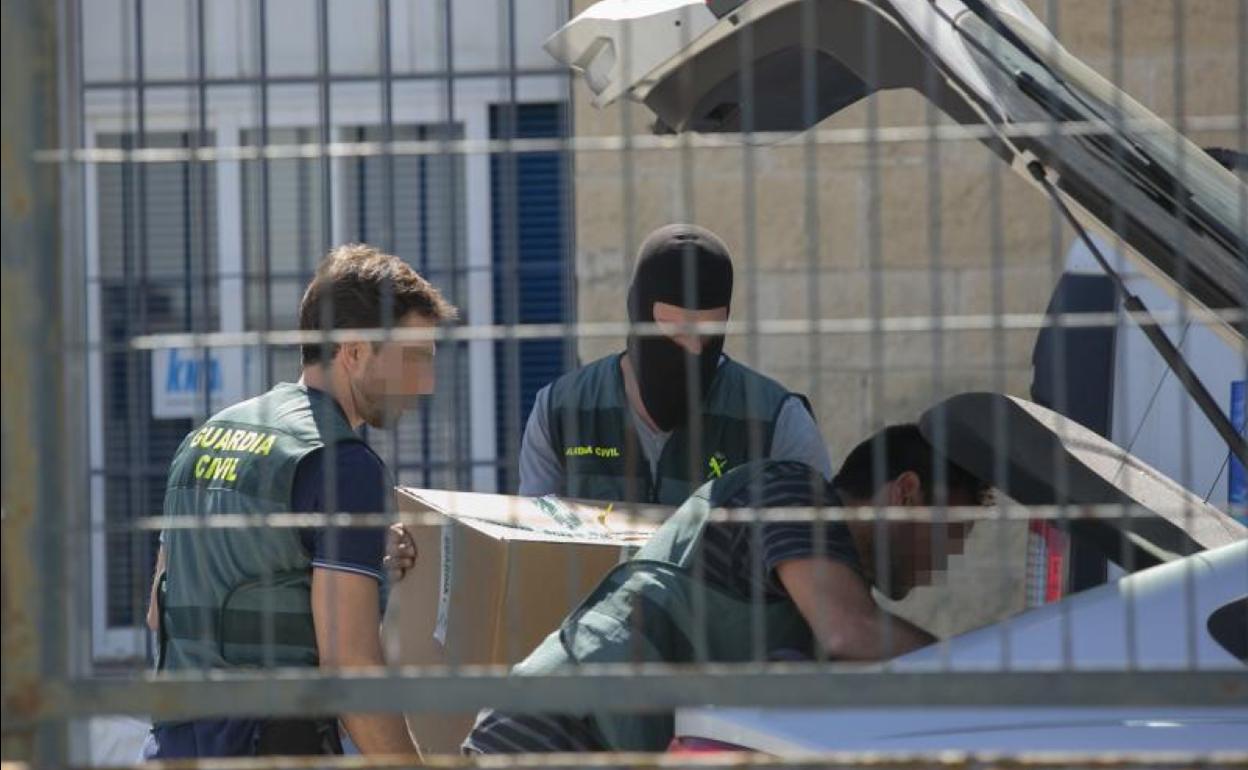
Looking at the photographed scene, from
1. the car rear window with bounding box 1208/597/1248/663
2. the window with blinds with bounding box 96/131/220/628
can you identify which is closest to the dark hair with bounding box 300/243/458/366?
the car rear window with bounding box 1208/597/1248/663

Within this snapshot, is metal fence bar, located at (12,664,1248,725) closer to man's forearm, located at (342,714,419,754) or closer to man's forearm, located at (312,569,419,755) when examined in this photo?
man's forearm, located at (312,569,419,755)

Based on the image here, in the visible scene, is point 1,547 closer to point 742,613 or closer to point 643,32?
point 742,613

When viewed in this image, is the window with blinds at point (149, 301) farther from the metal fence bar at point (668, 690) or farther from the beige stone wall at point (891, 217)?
the metal fence bar at point (668, 690)

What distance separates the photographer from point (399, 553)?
4328mm

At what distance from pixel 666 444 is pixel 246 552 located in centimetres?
152

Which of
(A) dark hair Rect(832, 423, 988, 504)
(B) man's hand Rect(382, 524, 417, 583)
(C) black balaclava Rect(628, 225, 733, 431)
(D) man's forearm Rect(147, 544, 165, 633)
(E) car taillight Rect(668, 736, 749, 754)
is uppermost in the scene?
(C) black balaclava Rect(628, 225, 733, 431)

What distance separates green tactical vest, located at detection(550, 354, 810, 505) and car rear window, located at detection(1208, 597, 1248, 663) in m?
1.76

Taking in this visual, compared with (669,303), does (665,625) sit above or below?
below

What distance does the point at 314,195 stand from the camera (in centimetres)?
870

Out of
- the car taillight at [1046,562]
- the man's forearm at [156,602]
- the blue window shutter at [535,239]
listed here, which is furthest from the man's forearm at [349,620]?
the blue window shutter at [535,239]

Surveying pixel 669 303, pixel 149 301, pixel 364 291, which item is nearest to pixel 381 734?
pixel 364 291

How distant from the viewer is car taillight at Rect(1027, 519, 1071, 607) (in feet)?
13.4

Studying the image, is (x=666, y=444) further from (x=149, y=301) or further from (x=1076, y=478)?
(x=149, y=301)

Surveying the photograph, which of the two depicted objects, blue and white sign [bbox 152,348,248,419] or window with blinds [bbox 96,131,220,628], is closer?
blue and white sign [bbox 152,348,248,419]
